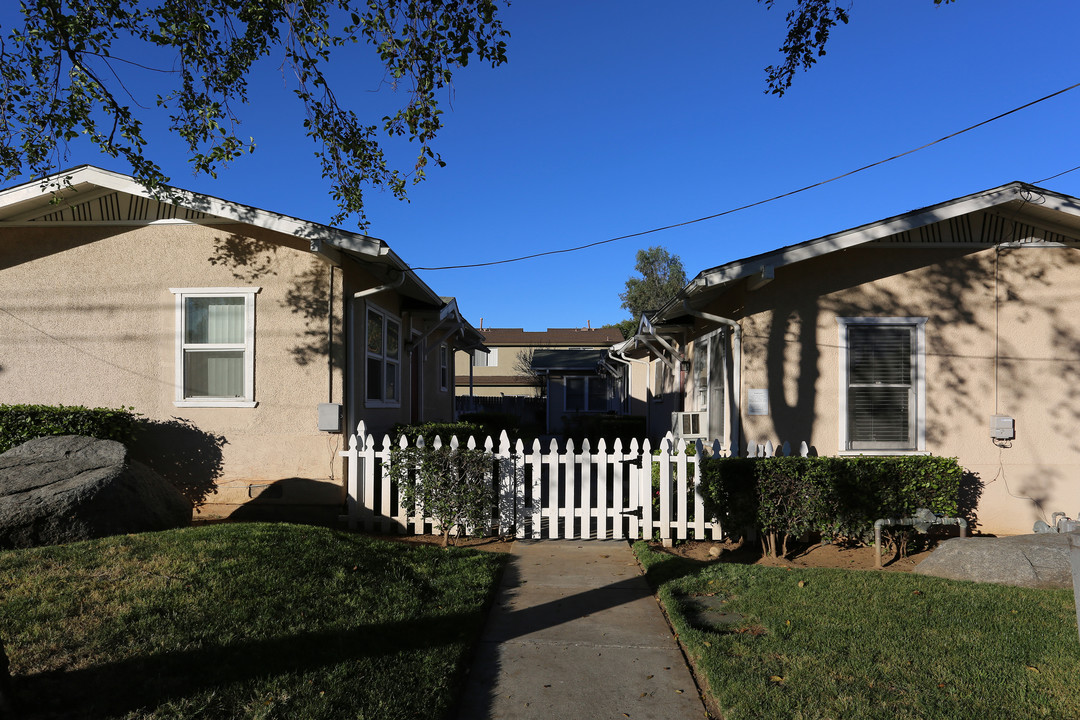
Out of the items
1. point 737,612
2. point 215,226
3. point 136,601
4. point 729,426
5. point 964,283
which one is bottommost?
point 737,612

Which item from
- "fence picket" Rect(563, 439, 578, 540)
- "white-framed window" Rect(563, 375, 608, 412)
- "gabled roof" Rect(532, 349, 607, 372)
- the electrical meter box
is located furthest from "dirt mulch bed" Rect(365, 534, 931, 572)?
"white-framed window" Rect(563, 375, 608, 412)

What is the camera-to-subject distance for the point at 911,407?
8.69 metres

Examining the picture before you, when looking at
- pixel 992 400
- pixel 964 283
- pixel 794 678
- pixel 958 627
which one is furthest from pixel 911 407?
pixel 794 678

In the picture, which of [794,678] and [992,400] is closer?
[794,678]

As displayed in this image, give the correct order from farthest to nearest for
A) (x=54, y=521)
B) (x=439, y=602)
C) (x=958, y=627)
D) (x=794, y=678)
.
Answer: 1. (x=54, y=521)
2. (x=439, y=602)
3. (x=958, y=627)
4. (x=794, y=678)

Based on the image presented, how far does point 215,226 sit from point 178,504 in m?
3.63

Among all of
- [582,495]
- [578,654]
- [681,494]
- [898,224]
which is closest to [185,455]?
[582,495]

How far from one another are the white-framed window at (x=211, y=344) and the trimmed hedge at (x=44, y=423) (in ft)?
3.06

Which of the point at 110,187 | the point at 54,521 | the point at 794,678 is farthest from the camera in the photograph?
the point at 110,187

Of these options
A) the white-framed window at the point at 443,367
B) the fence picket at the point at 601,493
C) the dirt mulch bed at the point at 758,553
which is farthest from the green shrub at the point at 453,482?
the white-framed window at the point at 443,367

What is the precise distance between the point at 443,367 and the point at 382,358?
6777 mm

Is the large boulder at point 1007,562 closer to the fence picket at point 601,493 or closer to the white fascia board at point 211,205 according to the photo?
the fence picket at point 601,493

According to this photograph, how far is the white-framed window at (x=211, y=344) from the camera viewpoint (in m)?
8.90

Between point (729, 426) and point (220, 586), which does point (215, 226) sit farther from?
point (729, 426)
